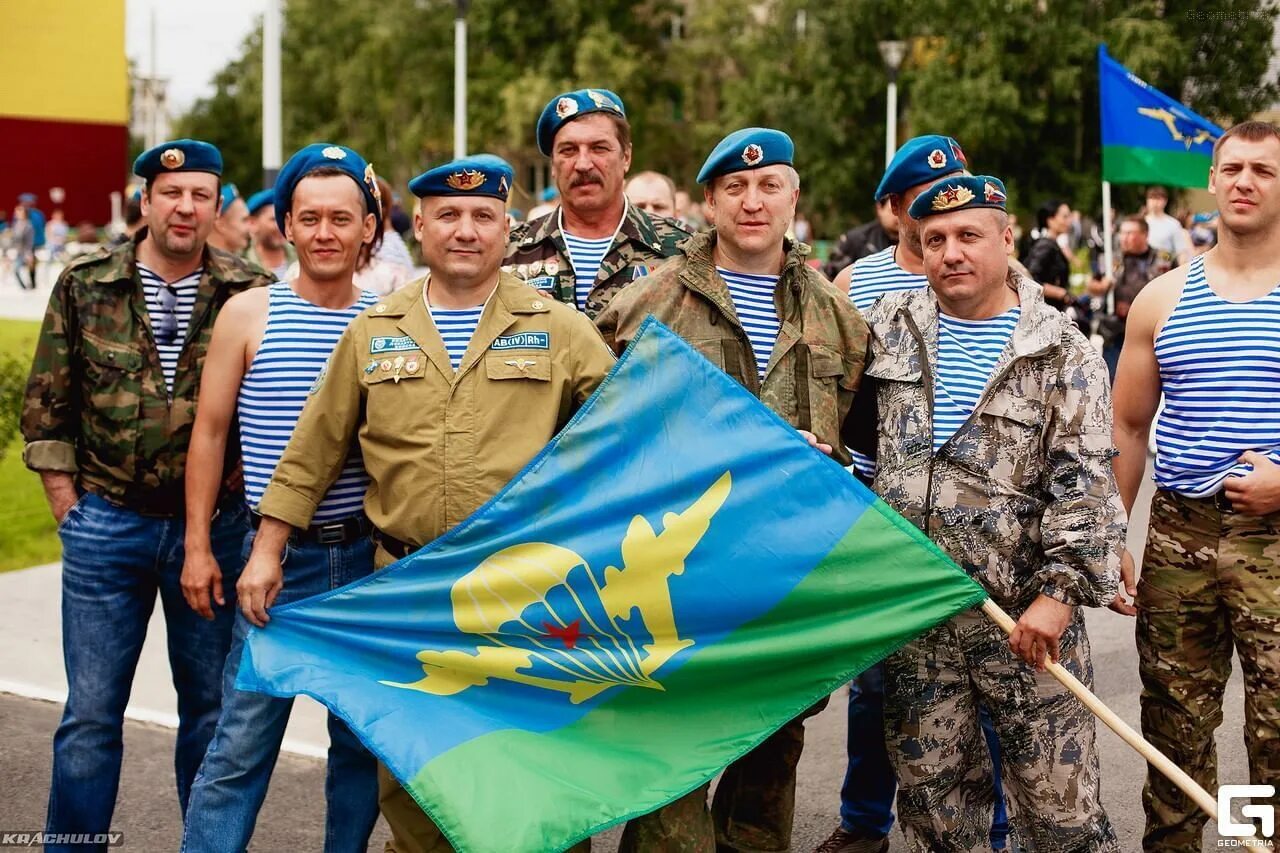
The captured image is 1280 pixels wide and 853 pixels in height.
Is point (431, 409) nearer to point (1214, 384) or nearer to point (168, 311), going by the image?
point (168, 311)

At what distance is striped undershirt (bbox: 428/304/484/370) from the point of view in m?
3.98

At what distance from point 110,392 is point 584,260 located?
163cm

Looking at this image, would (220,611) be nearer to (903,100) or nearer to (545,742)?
(545,742)

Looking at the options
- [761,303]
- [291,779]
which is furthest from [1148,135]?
[291,779]

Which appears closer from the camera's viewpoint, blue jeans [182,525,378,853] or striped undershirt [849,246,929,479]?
blue jeans [182,525,378,853]

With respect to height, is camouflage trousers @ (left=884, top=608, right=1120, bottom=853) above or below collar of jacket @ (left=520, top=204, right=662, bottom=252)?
below

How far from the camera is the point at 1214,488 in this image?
4.12 metres

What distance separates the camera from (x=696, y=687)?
3840 millimetres

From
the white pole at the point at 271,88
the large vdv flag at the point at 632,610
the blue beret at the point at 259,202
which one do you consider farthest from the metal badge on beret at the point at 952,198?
the white pole at the point at 271,88

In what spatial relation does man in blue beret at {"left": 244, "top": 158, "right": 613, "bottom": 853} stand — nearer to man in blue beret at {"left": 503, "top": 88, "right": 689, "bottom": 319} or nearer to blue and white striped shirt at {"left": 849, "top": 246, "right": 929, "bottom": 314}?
man in blue beret at {"left": 503, "top": 88, "right": 689, "bottom": 319}

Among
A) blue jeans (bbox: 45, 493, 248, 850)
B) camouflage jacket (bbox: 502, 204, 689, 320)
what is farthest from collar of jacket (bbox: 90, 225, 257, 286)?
camouflage jacket (bbox: 502, 204, 689, 320)

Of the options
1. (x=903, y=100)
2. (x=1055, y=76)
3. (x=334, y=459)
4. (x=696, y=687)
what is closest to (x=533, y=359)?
(x=334, y=459)

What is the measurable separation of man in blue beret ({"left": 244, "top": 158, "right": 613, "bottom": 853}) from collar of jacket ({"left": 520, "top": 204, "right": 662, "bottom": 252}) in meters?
1.09

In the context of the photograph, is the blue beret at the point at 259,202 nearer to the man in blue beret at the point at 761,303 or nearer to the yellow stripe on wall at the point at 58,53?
the yellow stripe on wall at the point at 58,53
